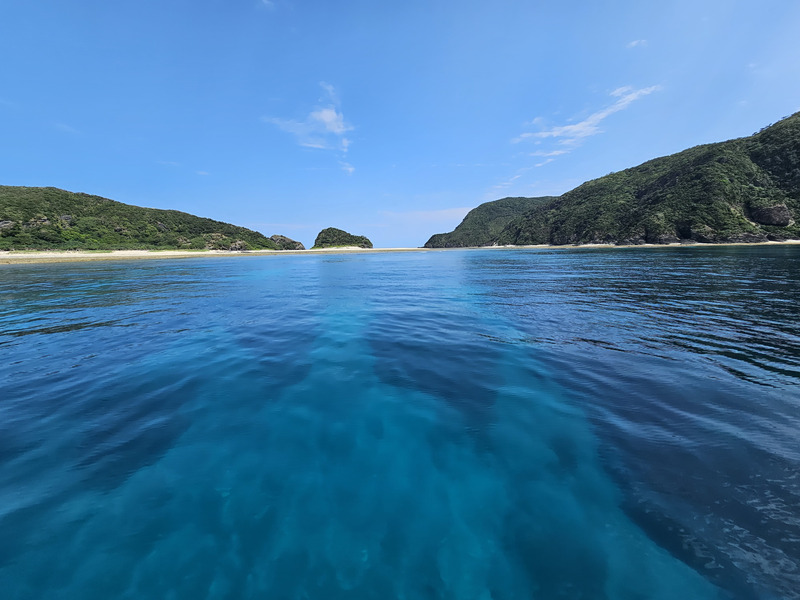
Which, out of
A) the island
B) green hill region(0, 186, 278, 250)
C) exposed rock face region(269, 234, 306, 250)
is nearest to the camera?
green hill region(0, 186, 278, 250)

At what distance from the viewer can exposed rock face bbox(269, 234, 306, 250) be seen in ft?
527

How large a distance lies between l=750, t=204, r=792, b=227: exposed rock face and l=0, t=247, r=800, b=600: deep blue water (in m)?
105

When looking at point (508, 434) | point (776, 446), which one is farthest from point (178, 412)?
point (776, 446)

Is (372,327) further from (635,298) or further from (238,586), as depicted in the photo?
(635,298)

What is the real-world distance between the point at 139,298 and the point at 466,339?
867 inches

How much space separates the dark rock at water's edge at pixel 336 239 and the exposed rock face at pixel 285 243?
14.1 m

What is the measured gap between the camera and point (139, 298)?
20.2m

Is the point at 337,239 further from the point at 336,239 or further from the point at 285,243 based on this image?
the point at 285,243

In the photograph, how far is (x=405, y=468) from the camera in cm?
480

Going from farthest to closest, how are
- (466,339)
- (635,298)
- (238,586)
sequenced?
(635,298), (466,339), (238,586)

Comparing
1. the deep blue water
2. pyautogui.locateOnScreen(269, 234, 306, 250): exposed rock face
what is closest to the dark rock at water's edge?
pyautogui.locateOnScreen(269, 234, 306, 250): exposed rock face

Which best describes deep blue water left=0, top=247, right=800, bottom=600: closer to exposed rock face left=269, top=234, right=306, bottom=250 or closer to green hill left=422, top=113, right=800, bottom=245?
green hill left=422, top=113, right=800, bottom=245

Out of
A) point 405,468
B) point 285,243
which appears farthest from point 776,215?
point 285,243

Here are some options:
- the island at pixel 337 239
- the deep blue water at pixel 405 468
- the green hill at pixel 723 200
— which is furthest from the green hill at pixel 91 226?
the green hill at pixel 723 200
